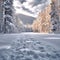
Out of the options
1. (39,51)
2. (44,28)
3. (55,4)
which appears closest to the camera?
(39,51)

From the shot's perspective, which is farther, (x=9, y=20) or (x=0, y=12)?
(x=9, y=20)

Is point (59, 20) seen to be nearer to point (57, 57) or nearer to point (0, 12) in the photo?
point (0, 12)

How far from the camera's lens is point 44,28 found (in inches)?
1308

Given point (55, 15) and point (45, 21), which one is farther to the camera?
point (45, 21)

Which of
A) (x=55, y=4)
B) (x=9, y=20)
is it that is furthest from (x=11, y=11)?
(x=55, y=4)

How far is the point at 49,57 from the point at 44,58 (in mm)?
102

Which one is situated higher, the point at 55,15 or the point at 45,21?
the point at 55,15

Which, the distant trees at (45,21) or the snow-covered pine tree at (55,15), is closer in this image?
the snow-covered pine tree at (55,15)

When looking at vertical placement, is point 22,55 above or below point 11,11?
below

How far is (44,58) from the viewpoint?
12.3 feet

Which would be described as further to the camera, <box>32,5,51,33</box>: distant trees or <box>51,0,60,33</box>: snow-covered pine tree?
<box>32,5,51,33</box>: distant trees

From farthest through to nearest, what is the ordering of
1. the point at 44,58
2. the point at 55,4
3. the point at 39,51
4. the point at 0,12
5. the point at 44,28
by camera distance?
1. the point at 44,28
2. the point at 55,4
3. the point at 0,12
4. the point at 39,51
5. the point at 44,58

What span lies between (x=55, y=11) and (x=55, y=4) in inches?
31.5

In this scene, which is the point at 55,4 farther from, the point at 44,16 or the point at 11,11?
the point at 44,16
